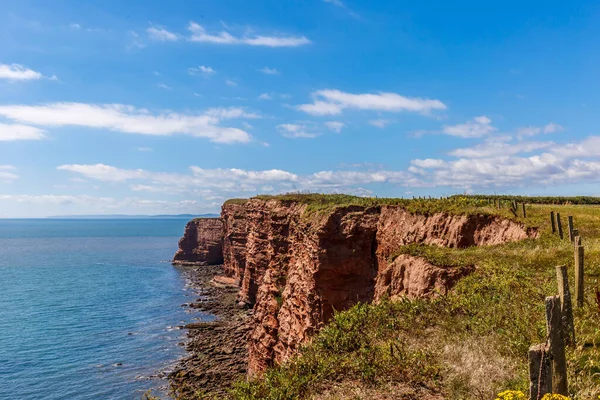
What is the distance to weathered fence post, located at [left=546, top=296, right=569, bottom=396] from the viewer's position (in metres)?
7.55

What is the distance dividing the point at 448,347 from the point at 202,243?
111 m

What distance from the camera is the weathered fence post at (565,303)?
9492 millimetres

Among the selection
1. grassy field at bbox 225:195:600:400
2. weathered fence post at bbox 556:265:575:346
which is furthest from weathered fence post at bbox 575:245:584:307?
weathered fence post at bbox 556:265:575:346

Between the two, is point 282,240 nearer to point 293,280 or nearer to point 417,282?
point 293,280

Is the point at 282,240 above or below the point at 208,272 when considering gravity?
above

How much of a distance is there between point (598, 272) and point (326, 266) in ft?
74.8

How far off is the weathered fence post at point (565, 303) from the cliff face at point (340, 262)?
1321 cm

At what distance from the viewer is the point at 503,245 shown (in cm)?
2491

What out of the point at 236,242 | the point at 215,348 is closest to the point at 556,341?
the point at 215,348

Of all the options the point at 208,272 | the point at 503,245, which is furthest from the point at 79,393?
the point at 208,272

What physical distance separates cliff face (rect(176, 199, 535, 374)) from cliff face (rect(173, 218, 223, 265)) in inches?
2706

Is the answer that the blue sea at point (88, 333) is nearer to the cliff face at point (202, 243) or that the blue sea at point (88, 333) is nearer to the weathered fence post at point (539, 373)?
the cliff face at point (202, 243)

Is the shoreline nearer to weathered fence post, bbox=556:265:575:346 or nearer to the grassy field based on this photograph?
the grassy field

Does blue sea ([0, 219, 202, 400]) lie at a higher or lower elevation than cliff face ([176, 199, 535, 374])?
lower
